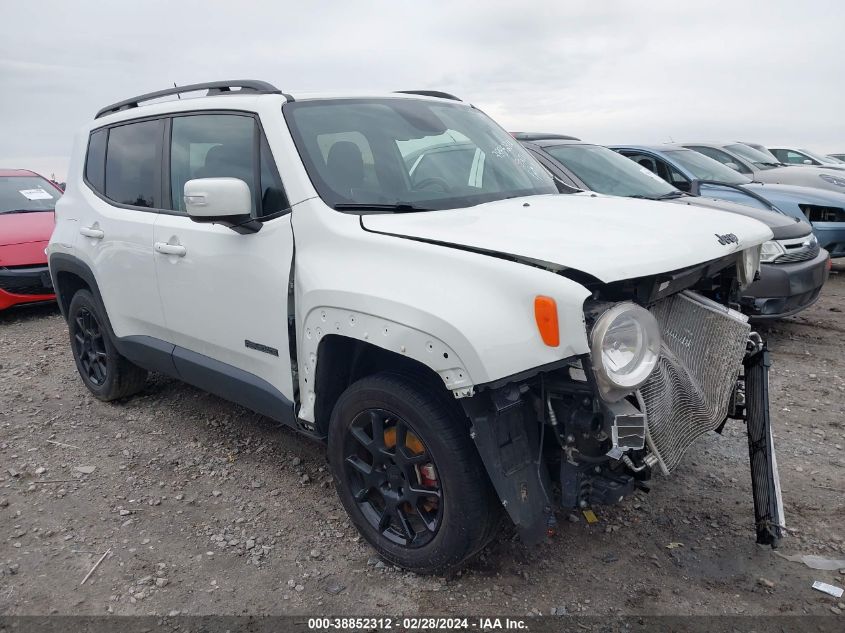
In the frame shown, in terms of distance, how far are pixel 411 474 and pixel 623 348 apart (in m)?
0.94

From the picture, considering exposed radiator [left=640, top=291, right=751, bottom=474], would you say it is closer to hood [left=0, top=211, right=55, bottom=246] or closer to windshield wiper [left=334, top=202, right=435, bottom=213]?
windshield wiper [left=334, top=202, right=435, bottom=213]

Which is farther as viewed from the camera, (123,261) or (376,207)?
(123,261)

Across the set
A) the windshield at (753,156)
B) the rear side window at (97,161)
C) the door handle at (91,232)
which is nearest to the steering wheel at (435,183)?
the door handle at (91,232)

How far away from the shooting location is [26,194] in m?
8.58

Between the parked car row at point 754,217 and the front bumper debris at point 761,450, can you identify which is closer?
the front bumper debris at point 761,450

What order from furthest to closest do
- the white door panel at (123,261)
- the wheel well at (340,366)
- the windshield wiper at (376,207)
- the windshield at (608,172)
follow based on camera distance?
the windshield at (608,172) < the white door panel at (123,261) < the windshield wiper at (376,207) < the wheel well at (340,366)

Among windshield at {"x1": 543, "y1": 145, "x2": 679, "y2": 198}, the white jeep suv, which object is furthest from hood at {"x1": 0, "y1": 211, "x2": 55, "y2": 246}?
windshield at {"x1": 543, "y1": 145, "x2": 679, "y2": 198}

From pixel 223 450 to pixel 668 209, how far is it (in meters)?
2.78

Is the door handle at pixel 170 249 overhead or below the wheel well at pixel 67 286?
overhead

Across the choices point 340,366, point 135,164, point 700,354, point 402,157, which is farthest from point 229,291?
point 700,354

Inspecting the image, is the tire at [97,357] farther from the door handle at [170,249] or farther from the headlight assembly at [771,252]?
the headlight assembly at [771,252]

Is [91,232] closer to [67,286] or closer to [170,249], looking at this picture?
[67,286]

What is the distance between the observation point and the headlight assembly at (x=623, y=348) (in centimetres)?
222

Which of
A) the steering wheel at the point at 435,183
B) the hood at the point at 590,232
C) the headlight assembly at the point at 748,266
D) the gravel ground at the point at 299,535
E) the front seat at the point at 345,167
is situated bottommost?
the gravel ground at the point at 299,535
